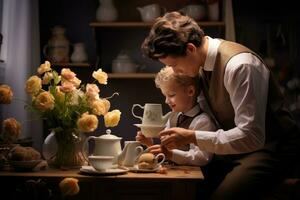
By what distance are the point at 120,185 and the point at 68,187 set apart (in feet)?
0.71

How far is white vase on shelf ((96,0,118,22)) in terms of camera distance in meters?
3.64

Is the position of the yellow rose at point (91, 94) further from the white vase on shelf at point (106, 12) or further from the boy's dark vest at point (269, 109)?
the white vase on shelf at point (106, 12)

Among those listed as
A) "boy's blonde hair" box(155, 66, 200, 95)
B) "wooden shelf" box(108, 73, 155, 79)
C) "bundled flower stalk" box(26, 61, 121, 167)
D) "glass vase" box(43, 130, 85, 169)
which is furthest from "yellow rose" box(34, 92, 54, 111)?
"wooden shelf" box(108, 73, 155, 79)

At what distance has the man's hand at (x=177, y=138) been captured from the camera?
1.93m

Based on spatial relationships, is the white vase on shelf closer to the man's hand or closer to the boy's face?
the boy's face

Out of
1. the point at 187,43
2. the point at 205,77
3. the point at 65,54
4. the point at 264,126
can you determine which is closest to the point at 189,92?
the point at 205,77

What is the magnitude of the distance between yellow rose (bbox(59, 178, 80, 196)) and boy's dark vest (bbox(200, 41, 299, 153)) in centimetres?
72

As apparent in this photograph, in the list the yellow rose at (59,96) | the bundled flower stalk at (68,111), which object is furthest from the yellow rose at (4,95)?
the yellow rose at (59,96)

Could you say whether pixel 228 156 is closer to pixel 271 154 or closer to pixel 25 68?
pixel 271 154

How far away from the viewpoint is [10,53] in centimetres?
319

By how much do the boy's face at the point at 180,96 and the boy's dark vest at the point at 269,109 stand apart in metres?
0.12

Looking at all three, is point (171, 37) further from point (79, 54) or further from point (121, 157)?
point (79, 54)

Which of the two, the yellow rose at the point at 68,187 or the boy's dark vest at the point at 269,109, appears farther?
the boy's dark vest at the point at 269,109

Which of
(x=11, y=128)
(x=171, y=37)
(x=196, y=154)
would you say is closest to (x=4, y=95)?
(x=11, y=128)
